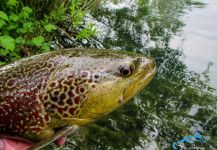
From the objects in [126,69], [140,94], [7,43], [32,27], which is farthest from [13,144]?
[140,94]

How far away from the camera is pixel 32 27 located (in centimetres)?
580

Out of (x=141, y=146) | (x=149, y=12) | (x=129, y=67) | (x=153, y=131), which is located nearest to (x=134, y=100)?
(x=153, y=131)

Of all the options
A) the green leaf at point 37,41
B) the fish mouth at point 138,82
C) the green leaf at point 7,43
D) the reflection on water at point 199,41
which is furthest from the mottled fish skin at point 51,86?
the reflection on water at point 199,41

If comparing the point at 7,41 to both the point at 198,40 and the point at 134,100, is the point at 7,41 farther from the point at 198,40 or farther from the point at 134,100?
the point at 198,40

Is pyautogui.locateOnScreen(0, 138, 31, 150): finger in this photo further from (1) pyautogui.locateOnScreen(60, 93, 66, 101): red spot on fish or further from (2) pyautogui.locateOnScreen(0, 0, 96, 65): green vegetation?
(2) pyautogui.locateOnScreen(0, 0, 96, 65): green vegetation

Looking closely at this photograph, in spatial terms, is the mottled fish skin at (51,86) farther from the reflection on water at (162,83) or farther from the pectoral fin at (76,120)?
the reflection on water at (162,83)

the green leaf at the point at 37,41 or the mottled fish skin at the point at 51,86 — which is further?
the green leaf at the point at 37,41

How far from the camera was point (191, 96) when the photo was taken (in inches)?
246

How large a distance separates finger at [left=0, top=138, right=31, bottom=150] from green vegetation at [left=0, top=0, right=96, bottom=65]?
8.05ft

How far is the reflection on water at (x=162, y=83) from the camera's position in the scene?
196 inches

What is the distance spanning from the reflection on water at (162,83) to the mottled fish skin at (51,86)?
2.55 m

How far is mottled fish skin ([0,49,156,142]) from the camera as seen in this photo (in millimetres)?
2057

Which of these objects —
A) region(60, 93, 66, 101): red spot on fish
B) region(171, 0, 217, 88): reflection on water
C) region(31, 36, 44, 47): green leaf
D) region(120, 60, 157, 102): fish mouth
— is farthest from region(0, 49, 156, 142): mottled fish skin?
region(171, 0, 217, 88): reflection on water

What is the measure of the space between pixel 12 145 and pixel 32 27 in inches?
150
